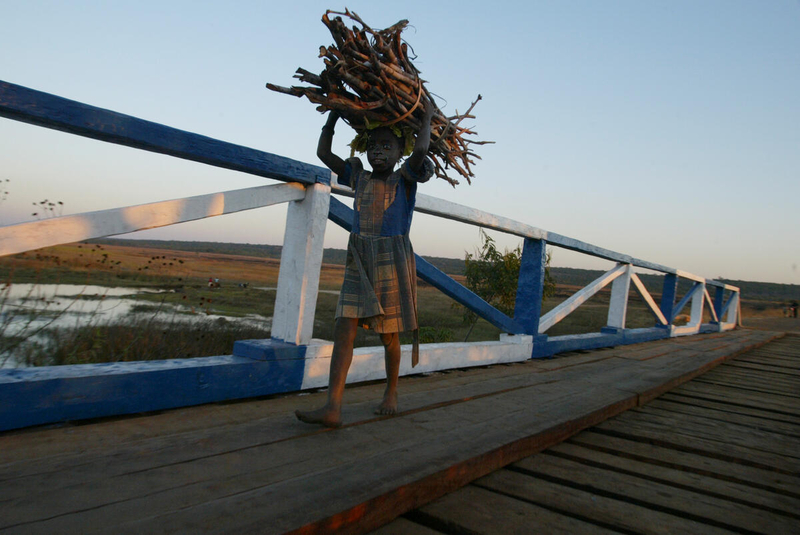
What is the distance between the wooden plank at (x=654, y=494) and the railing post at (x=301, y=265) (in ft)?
4.00

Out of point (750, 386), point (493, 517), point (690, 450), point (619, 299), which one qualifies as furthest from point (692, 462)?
point (619, 299)

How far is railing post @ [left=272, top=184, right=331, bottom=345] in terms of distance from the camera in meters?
2.54

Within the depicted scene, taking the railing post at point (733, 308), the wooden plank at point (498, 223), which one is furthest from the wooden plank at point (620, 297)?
the railing post at point (733, 308)

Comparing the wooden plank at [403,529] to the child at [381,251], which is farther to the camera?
the child at [381,251]

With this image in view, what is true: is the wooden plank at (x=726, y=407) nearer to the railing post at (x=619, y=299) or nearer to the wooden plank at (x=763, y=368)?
the wooden plank at (x=763, y=368)

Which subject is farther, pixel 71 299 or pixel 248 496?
pixel 71 299

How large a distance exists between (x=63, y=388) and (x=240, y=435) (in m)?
0.62

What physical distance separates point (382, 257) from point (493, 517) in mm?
1062

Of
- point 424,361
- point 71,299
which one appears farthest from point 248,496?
point 71,299

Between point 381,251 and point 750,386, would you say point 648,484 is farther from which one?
point 750,386

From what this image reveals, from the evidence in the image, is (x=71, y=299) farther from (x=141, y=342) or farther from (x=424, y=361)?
(x=424, y=361)

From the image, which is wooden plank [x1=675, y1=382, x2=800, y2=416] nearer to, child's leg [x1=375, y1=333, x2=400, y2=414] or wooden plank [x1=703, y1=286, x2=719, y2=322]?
child's leg [x1=375, y1=333, x2=400, y2=414]

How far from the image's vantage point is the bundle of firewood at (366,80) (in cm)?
208

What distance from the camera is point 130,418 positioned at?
6.11ft
